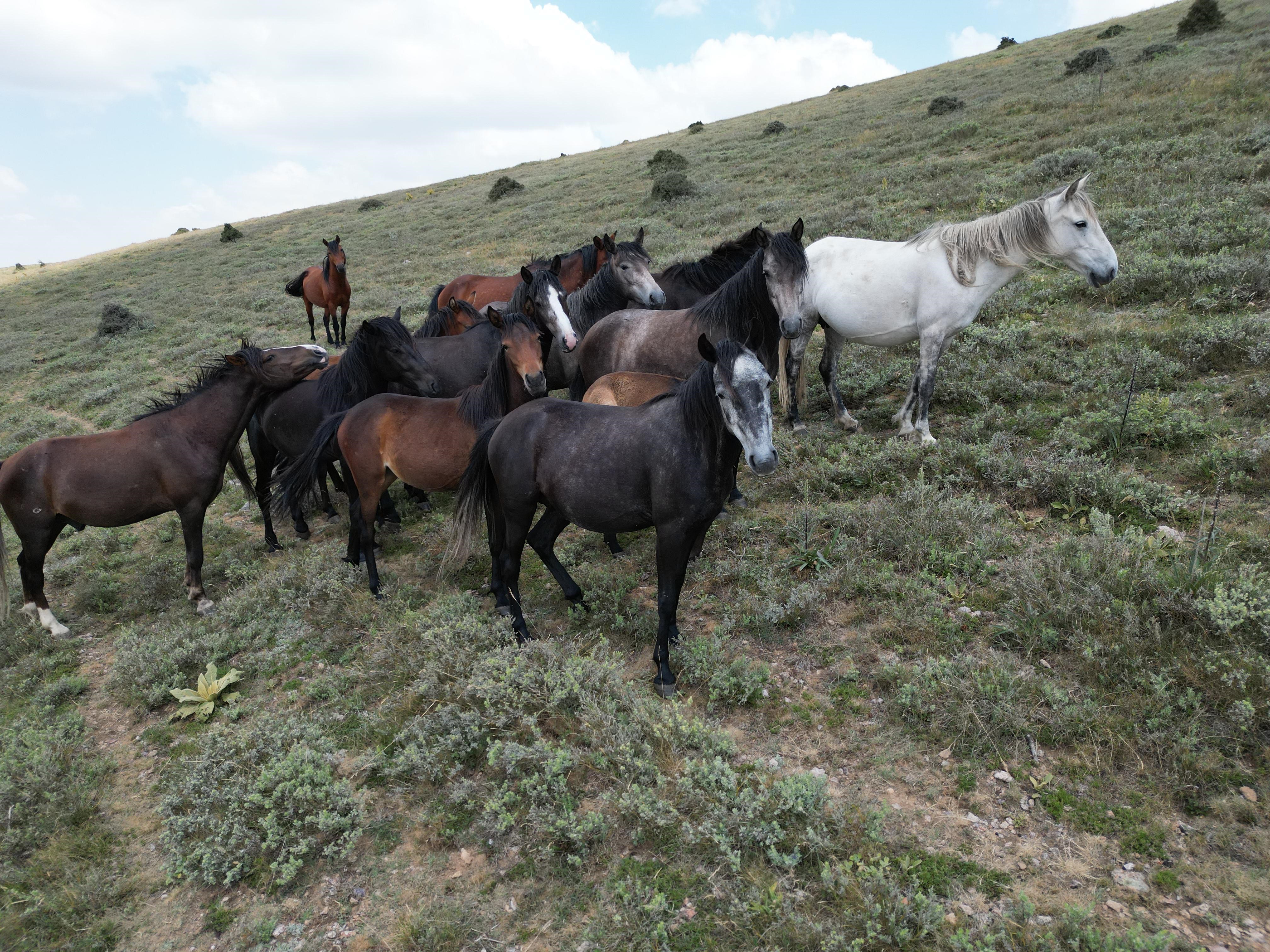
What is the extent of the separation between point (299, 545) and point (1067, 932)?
7554 mm

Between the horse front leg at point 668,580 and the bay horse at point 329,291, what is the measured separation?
43.6 feet

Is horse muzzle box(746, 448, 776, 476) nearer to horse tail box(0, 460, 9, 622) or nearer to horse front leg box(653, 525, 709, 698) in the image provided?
horse front leg box(653, 525, 709, 698)

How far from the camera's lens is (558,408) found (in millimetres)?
4578

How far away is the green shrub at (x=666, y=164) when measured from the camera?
85.9 feet

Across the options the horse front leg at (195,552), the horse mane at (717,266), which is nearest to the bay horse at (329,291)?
the horse mane at (717,266)

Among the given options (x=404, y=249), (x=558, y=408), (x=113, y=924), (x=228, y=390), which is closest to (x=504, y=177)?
(x=404, y=249)

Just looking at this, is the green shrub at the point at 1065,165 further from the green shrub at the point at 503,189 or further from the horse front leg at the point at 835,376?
the green shrub at the point at 503,189

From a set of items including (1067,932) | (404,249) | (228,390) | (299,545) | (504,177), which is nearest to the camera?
(1067,932)

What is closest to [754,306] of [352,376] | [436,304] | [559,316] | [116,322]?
[559,316]

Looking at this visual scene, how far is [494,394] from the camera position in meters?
5.93

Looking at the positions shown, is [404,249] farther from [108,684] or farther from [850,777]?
[850,777]

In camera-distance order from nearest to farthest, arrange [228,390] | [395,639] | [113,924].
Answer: [113,924]
[395,639]
[228,390]

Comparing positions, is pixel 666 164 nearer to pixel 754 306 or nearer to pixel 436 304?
pixel 436 304

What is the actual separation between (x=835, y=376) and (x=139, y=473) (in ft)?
25.1
